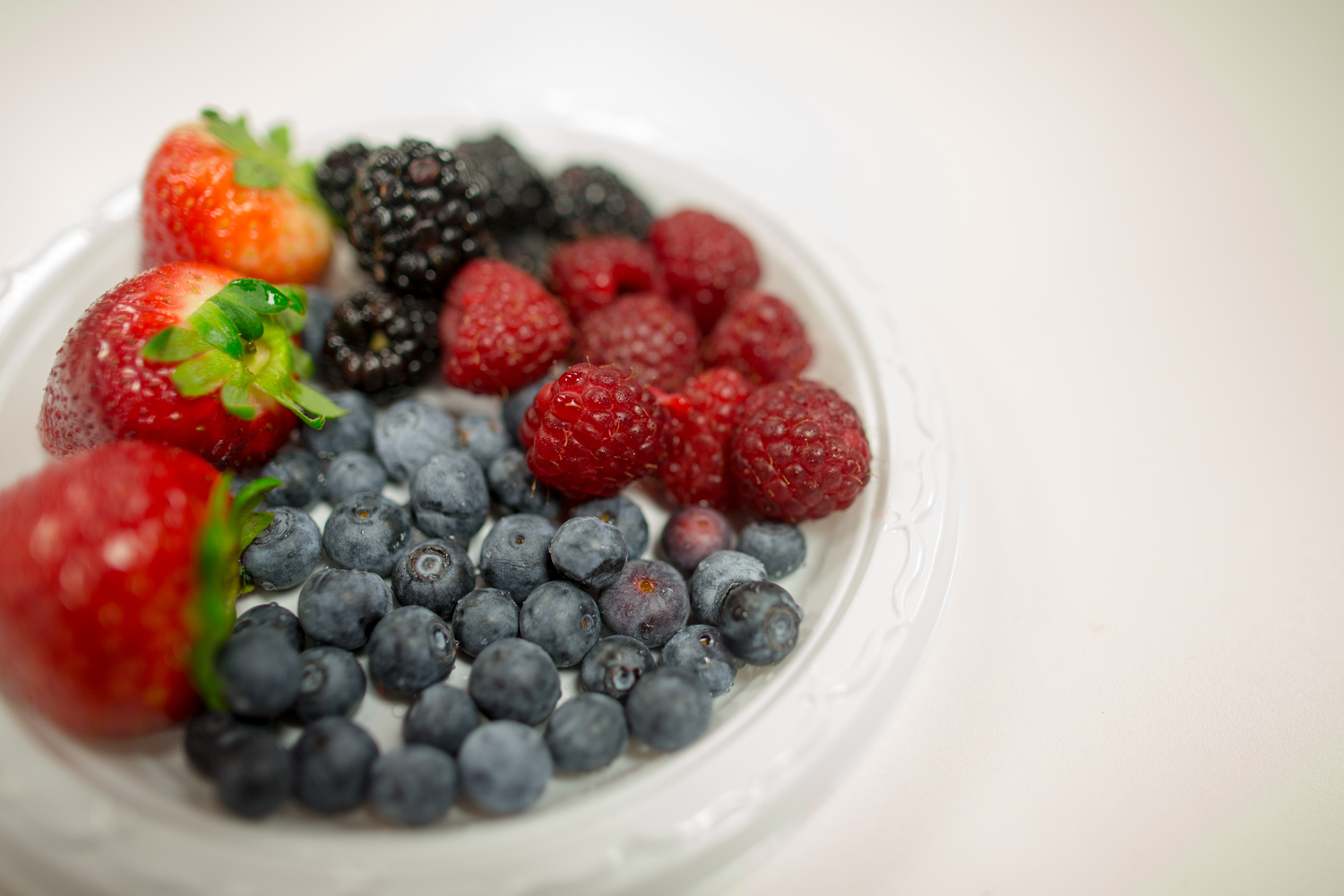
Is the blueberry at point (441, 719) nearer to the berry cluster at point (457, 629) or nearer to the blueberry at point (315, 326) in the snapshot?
the berry cluster at point (457, 629)

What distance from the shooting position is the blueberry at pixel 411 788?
1.05m

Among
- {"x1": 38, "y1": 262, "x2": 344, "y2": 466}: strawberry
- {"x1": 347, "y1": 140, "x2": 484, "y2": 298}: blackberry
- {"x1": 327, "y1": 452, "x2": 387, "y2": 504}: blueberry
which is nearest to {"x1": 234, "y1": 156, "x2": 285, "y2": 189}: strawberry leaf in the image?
{"x1": 347, "y1": 140, "x2": 484, "y2": 298}: blackberry

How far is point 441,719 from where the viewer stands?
1.15 metres

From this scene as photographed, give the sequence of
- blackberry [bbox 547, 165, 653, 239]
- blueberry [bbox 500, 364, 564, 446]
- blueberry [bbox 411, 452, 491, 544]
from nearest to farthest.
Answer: blueberry [bbox 411, 452, 491, 544], blueberry [bbox 500, 364, 564, 446], blackberry [bbox 547, 165, 653, 239]

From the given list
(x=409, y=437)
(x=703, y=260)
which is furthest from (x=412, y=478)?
(x=703, y=260)

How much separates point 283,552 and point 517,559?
434 millimetres

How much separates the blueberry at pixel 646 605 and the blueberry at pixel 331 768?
469mm

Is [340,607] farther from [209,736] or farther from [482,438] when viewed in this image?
[482,438]

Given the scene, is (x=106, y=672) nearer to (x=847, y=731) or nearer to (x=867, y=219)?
(x=847, y=731)

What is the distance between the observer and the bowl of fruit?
1.01 metres

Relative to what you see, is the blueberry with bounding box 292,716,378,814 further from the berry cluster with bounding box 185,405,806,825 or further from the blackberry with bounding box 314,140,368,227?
the blackberry with bounding box 314,140,368,227

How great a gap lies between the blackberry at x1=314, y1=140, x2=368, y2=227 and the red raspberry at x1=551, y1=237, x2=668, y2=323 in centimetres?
51

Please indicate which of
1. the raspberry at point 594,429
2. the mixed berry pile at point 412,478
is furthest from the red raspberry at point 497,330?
the raspberry at point 594,429

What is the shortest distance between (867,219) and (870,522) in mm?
1380
